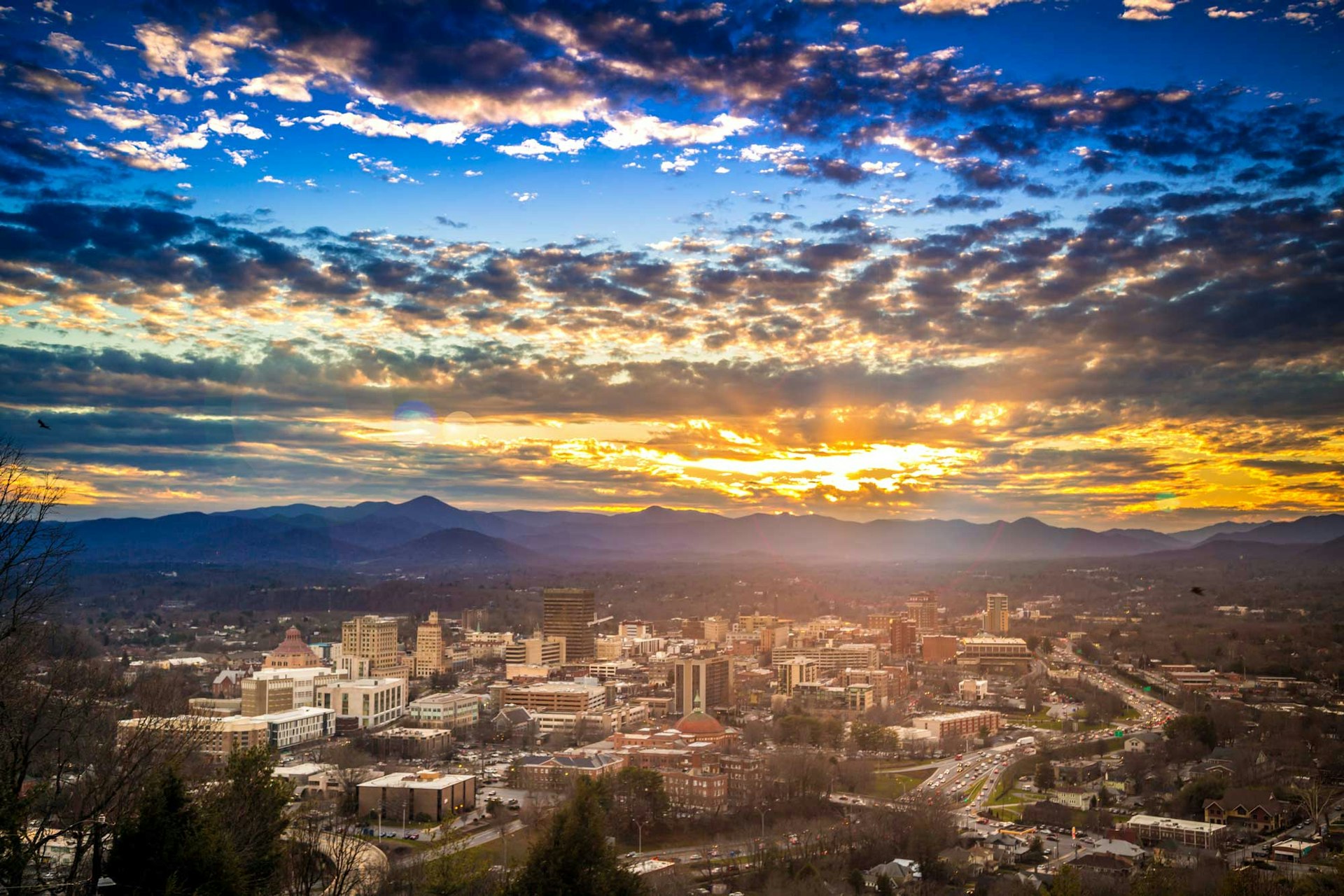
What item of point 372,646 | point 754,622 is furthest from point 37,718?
point 754,622

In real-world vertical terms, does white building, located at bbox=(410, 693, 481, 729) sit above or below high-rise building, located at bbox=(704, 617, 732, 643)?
below

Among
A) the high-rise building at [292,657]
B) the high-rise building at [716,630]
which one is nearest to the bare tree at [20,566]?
the high-rise building at [292,657]

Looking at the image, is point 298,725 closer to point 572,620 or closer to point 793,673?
point 793,673

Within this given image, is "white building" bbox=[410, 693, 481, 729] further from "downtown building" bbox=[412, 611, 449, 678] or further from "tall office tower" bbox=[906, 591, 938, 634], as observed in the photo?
"tall office tower" bbox=[906, 591, 938, 634]

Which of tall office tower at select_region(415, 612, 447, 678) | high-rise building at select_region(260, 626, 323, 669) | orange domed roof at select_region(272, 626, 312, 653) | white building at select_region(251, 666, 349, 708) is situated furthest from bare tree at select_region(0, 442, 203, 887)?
tall office tower at select_region(415, 612, 447, 678)

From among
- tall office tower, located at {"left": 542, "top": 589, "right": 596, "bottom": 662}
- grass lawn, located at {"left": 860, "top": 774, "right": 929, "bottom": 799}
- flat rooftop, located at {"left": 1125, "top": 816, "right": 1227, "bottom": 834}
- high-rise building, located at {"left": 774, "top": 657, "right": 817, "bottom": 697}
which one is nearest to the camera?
flat rooftop, located at {"left": 1125, "top": 816, "right": 1227, "bottom": 834}

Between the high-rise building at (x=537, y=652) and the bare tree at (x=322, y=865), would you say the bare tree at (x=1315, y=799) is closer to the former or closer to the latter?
the bare tree at (x=322, y=865)
